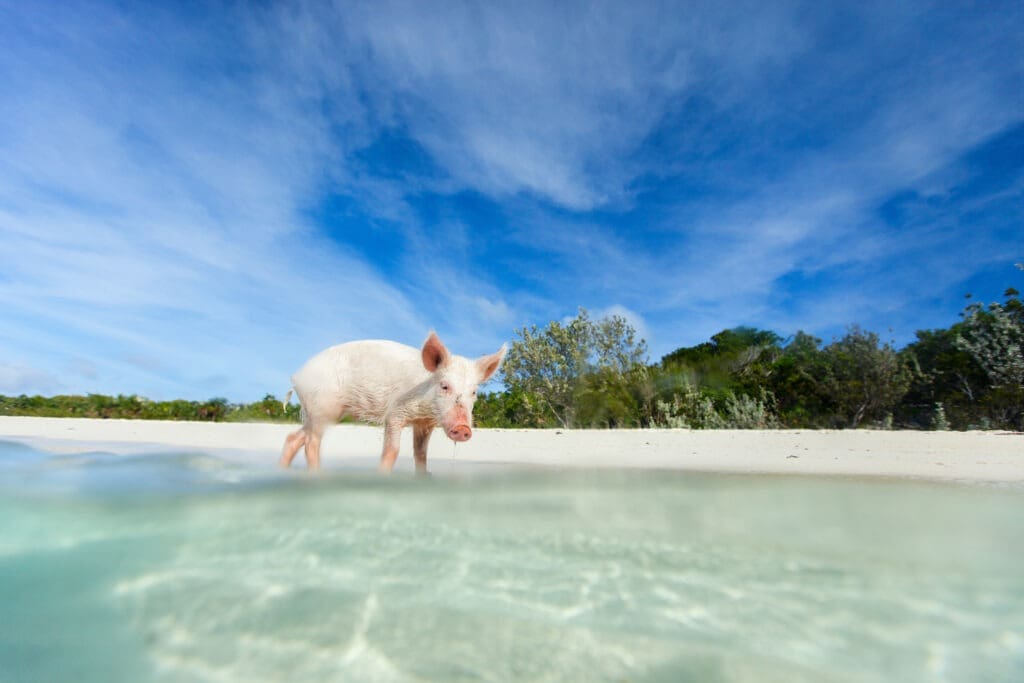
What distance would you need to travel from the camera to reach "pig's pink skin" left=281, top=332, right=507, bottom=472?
4680 millimetres

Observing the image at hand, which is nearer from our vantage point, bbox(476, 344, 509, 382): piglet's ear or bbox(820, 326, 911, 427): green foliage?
bbox(476, 344, 509, 382): piglet's ear

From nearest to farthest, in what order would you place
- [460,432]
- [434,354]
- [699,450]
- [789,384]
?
1. [460,432]
2. [434,354]
3. [699,450]
4. [789,384]

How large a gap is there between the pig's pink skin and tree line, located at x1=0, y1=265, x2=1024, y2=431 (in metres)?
11.6

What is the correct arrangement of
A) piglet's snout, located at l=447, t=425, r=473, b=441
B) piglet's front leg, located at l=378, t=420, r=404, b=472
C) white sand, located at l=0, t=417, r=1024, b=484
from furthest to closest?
white sand, located at l=0, t=417, r=1024, b=484 < piglet's front leg, located at l=378, t=420, r=404, b=472 < piglet's snout, located at l=447, t=425, r=473, b=441

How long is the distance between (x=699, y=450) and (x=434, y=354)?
5380 millimetres

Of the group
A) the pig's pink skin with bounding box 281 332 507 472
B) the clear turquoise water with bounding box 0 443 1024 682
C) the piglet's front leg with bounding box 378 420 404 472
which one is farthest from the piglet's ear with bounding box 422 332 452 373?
the clear turquoise water with bounding box 0 443 1024 682

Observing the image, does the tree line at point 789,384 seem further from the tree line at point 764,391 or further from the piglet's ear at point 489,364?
the piglet's ear at point 489,364

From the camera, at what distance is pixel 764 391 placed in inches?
675

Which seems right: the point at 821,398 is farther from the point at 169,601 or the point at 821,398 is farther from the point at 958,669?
the point at 169,601

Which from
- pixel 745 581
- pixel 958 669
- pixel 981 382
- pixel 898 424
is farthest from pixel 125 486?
pixel 981 382

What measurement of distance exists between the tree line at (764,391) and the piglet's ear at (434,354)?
11832 millimetres

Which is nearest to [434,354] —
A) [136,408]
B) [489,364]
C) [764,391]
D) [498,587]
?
[489,364]

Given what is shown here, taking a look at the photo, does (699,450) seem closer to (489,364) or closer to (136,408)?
(489,364)

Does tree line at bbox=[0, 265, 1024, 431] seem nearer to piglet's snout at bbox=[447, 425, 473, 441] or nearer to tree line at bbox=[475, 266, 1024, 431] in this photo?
tree line at bbox=[475, 266, 1024, 431]
